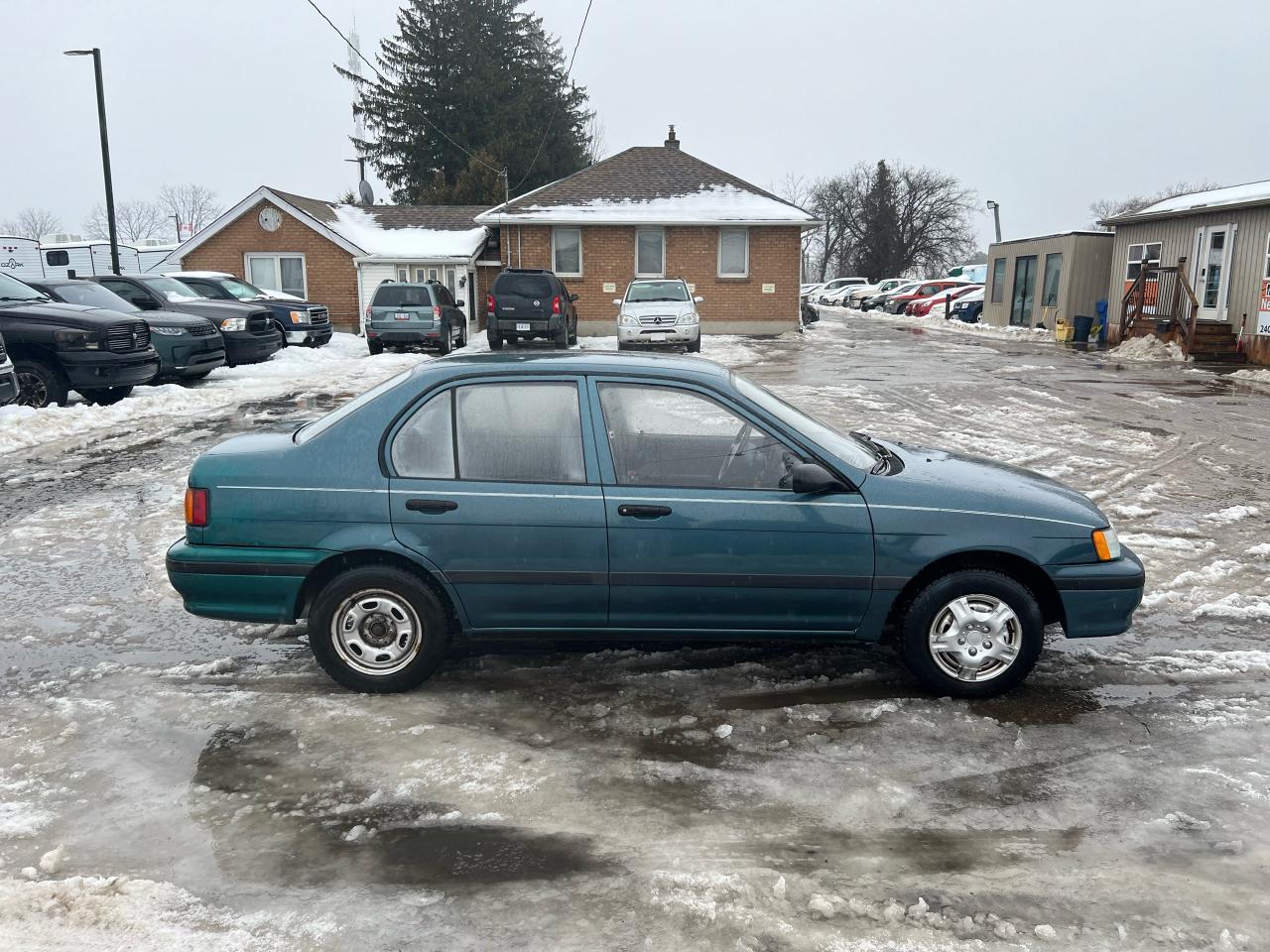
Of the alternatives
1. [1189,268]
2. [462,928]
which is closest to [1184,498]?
[462,928]

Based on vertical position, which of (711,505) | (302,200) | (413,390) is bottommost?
(711,505)

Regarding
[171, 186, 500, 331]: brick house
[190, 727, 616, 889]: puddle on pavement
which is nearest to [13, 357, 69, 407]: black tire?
[190, 727, 616, 889]: puddle on pavement

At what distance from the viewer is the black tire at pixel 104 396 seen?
43.2ft

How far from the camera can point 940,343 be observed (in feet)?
91.8

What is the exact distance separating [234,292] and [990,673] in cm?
2050

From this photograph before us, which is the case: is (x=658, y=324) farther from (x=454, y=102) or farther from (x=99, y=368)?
(x=454, y=102)

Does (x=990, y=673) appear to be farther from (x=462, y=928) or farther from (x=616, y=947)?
(x=462, y=928)

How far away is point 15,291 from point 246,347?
5523 millimetres

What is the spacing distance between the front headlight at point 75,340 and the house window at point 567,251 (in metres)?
19.0

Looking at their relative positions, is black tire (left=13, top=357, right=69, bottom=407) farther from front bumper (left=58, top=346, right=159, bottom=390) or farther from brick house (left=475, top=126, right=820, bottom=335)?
brick house (left=475, top=126, right=820, bottom=335)

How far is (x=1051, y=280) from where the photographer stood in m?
31.1

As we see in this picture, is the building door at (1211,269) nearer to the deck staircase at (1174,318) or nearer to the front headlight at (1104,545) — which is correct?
the deck staircase at (1174,318)

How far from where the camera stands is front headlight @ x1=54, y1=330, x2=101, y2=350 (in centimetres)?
1194

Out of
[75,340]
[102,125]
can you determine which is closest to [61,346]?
[75,340]
